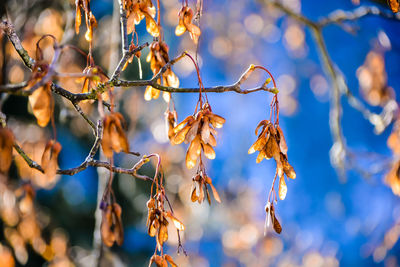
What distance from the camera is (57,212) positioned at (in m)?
3.54

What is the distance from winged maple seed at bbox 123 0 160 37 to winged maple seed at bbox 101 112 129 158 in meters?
0.33

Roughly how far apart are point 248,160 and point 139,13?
10.7ft

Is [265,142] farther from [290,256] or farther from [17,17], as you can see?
[290,256]

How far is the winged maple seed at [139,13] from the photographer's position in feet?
2.94

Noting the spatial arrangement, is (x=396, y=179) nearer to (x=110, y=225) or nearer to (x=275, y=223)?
(x=275, y=223)

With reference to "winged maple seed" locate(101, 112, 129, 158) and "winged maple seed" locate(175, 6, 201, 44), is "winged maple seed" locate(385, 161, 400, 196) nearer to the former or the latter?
"winged maple seed" locate(175, 6, 201, 44)

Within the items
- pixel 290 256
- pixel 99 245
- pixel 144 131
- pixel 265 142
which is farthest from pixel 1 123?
pixel 290 256

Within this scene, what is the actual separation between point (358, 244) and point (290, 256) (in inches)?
29.9

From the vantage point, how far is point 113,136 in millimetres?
658

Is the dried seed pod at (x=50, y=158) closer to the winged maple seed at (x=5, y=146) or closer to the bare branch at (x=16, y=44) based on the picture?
the winged maple seed at (x=5, y=146)

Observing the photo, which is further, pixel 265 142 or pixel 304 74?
pixel 304 74

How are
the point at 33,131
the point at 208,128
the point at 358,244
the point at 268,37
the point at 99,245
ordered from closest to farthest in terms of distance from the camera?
the point at 208,128 → the point at 99,245 → the point at 33,131 → the point at 358,244 → the point at 268,37

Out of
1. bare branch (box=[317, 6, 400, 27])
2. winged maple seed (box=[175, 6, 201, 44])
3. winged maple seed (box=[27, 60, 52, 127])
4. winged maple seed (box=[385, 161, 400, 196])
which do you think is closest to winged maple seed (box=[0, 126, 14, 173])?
winged maple seed (box=[27, 60, 52, 127])

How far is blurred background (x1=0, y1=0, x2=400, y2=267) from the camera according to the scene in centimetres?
347
